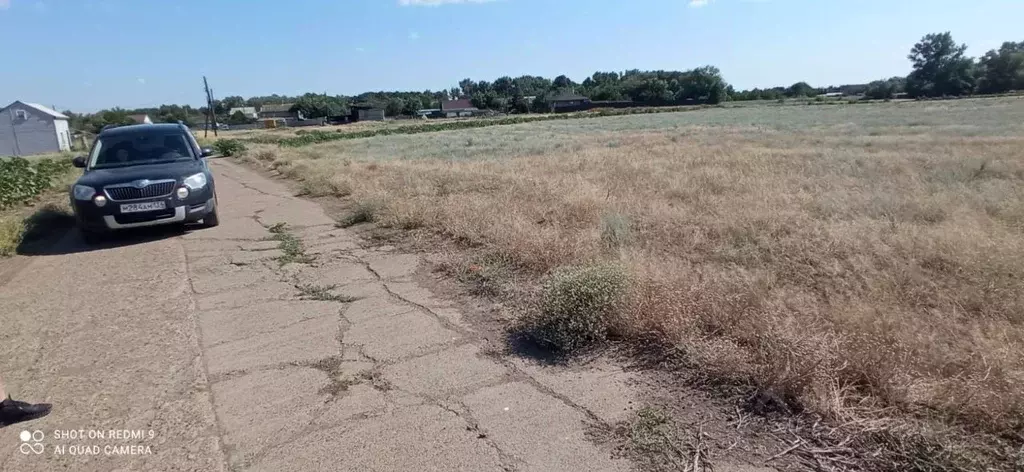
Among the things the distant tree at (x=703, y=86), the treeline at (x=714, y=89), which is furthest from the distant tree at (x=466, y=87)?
the distant tree at (x=703, y=86)

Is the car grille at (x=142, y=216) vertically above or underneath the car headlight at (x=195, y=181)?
underneath

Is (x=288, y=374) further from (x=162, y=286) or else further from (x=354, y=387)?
(x=162, y=286)

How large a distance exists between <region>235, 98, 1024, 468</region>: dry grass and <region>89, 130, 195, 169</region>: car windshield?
3001 mm

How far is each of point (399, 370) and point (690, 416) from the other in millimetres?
1870

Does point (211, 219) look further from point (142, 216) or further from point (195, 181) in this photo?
point (142, 216)

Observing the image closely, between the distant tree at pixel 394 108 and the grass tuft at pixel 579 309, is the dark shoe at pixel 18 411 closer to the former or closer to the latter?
the grass tuft at pixel 579 309

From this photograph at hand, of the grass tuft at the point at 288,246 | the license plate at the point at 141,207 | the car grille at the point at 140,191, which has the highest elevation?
the car grille at the point at 140,191

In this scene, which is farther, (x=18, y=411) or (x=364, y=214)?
(x=364, y=214)

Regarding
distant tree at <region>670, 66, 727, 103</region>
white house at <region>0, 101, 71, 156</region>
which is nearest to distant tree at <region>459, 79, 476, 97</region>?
distant tree at <region>670, 66, 727, 103</region>

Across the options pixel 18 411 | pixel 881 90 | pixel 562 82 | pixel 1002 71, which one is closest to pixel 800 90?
pixel 881 90

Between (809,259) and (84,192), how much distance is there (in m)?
9.36

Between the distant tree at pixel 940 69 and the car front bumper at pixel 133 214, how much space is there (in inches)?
4343

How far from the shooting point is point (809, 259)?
6.03m

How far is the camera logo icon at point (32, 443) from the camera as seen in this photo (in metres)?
2.89
